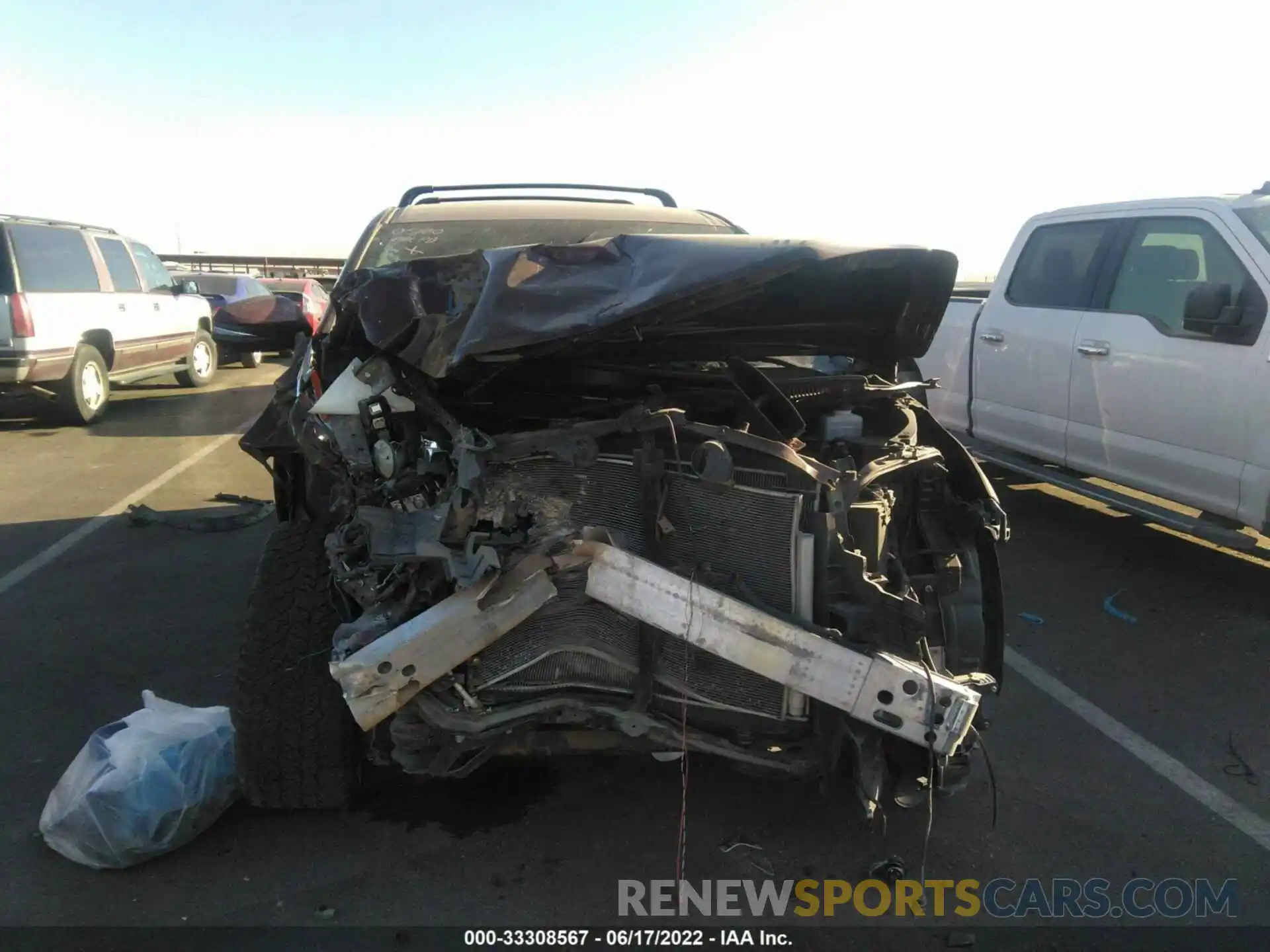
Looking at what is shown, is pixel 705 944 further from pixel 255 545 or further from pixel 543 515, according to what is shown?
pixel 255 545

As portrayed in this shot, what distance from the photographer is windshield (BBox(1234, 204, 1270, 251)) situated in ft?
15.6

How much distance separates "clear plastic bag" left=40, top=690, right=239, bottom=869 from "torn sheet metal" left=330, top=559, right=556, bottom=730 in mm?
910

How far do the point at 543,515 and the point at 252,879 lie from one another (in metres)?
1.39

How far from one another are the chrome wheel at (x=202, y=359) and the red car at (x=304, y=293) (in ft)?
4.10

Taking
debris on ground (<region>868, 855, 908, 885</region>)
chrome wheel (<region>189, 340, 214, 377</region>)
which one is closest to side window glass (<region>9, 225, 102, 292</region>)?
chrome wheel (<region>189, 340, 214, 377</region>)

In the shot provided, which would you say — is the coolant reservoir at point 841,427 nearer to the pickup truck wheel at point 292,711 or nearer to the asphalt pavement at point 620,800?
the asphalt pavement at point 620,800

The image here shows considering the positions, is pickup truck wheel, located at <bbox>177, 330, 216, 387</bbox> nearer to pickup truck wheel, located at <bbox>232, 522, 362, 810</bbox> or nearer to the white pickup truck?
the white pickup truck

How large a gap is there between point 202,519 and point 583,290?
15.0 ft

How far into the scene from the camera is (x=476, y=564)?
241cm

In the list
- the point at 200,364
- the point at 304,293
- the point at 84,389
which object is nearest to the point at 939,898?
the point at 84,389

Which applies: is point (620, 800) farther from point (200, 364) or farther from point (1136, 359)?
point (200, 364)

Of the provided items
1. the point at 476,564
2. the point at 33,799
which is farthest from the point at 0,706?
the point at 476,564

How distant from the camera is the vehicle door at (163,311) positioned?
11.2 m

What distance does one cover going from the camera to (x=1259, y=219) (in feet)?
Answer: 16.0
